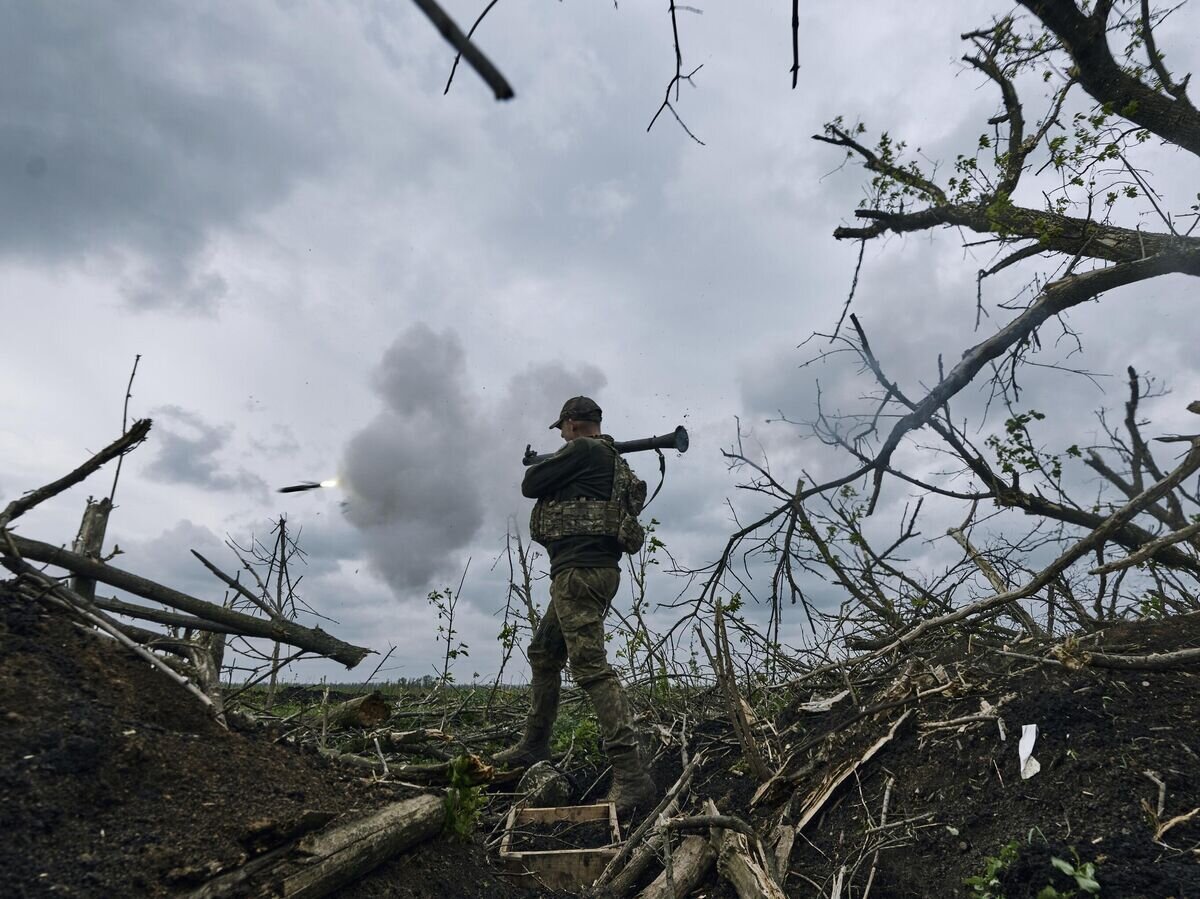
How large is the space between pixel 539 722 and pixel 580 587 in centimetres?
122

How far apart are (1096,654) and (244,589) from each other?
4581mm

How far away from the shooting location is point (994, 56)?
747 cm

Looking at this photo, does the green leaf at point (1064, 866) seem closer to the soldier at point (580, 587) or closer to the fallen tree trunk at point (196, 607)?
the soldier at point (580, 587)

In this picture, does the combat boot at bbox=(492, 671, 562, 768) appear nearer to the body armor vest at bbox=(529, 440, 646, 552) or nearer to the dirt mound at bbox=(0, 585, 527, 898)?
the body armor vest at bbox=(529, 440, 646, 552)

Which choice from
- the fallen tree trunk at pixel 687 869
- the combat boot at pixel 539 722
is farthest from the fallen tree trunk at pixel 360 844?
the combat boot at pixel 539 722

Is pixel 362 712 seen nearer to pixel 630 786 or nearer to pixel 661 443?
pixel 630 786

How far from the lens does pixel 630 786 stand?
207 inches

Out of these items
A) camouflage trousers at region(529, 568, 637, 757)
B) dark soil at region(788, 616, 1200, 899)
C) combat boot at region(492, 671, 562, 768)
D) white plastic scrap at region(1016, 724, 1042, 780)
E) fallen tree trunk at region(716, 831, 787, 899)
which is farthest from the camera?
combat boot at region(492, 671, 562, 768)

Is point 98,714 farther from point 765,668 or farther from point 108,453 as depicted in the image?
point 765,668

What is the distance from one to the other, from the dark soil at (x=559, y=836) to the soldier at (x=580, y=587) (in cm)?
46

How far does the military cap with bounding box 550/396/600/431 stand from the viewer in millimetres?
6406

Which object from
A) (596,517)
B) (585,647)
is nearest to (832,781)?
(585,647)

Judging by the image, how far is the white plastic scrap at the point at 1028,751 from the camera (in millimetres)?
3604

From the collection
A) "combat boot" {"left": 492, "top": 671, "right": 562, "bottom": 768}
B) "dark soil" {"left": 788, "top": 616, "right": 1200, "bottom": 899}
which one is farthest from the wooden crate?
"combat boot" {"left": 492, "top": 671, "right": 562, "bottom": 768}
